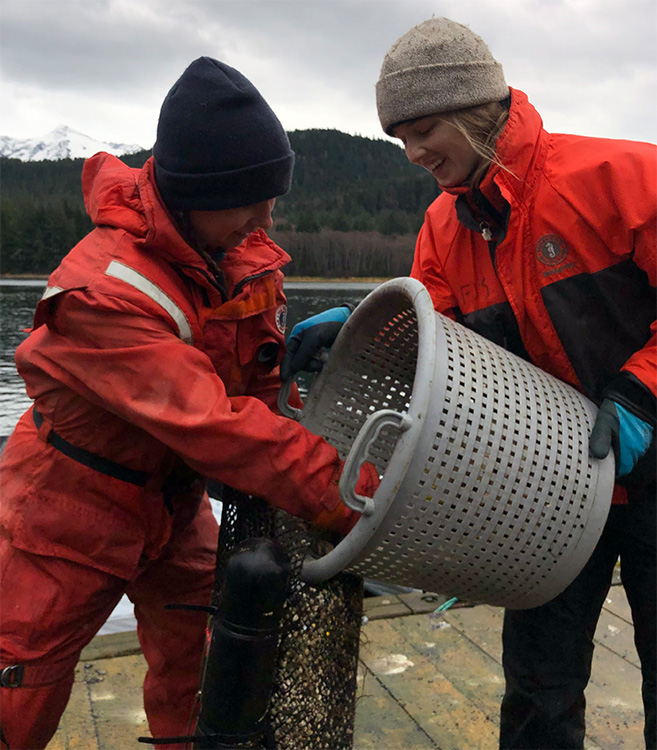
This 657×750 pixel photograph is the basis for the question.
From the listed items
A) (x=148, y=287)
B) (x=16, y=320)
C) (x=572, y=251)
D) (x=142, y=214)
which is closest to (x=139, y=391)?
(x=148, y=287)

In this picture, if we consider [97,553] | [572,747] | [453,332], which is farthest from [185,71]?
[572,747]

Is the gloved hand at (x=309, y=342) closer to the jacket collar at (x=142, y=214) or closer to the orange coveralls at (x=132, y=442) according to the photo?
the orange coveralls at (x=132, y=442)

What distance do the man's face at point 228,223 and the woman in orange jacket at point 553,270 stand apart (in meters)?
0.35

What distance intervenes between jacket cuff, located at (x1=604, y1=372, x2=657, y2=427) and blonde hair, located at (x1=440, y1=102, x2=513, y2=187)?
A: 571mm

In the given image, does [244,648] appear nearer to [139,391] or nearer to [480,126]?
[139,391]

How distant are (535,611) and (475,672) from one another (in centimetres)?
83

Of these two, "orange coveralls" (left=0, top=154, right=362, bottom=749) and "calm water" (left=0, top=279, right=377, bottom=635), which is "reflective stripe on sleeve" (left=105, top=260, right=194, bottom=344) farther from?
"calm water" (left=0, top=279, right=377, bottom=635)

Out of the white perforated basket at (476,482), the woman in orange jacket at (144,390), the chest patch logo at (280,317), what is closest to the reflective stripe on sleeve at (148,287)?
the woman in orange jacket at (144,390)

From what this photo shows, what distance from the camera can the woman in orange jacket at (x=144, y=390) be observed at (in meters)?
1.46

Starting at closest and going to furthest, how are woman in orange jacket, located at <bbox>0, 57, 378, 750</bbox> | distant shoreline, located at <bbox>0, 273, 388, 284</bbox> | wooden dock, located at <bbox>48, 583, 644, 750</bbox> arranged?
1. woman in orange jacket, located at <bbox>0, 57, 378, 750</bbox>
2. wooden dock, located at <bbox>48, 583, 644, 750</bbox>
3. distant shoreline, located at <bbox>0, 273, 388, 284</bbox>

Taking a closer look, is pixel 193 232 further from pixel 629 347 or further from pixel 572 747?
pixel 572 747

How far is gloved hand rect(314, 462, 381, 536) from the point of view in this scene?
151cm

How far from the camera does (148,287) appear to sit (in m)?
1.53

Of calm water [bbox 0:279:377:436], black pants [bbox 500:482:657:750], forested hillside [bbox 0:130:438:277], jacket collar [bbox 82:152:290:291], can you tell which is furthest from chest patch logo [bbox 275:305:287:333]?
forested hillside [bbox 0:130:438:277]
